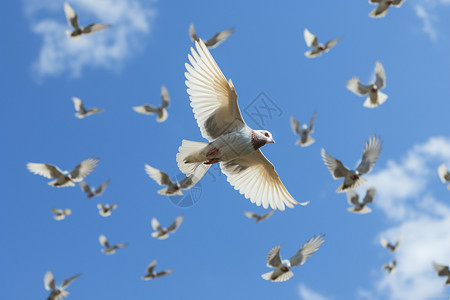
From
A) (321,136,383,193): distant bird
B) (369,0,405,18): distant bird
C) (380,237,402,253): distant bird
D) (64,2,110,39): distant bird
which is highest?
(64,2,110,39): distant bird

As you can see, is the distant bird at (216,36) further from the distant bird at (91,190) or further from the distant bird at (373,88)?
the distant bird at (91,190)

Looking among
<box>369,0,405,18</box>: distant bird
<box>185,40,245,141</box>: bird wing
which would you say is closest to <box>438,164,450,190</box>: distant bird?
<box>369,0,405,18</box>: distant bird

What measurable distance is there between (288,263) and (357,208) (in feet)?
20.2

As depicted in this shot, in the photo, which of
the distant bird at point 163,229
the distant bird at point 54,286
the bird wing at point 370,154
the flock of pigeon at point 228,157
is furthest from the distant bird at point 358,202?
the distant bird at point 54,286

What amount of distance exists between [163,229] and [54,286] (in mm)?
4842

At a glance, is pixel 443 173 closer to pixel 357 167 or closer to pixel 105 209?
pixel 357 167

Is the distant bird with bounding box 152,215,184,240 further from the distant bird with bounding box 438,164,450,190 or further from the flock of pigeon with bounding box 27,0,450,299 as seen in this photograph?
the distant bird with bounding box 438,164,450,190

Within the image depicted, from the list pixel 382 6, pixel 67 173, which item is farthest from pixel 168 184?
pixel 382 6

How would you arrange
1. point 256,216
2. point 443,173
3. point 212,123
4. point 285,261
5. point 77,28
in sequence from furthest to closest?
point 256,216
point 77,28
point 443,173
point 285,261
point 212,123

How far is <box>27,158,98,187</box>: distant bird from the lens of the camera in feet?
51.2

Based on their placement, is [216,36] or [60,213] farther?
[60,213]

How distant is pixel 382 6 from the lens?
53.8ft

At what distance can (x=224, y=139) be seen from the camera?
8656 mm

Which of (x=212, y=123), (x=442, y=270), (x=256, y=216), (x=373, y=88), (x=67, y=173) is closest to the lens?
(x=212, y=123)
